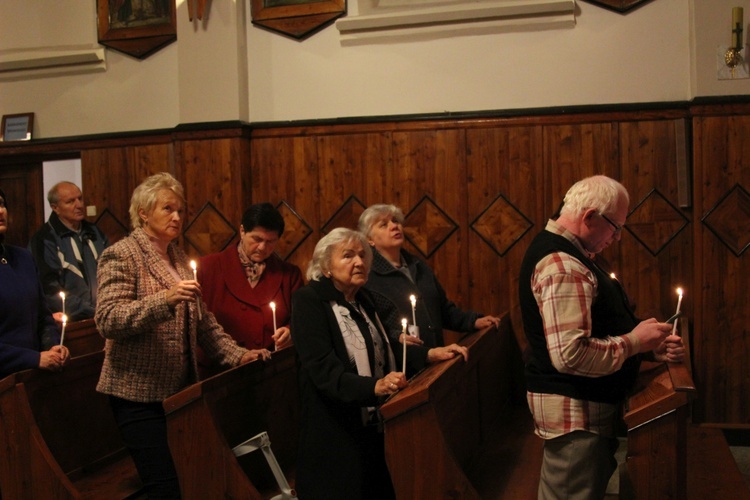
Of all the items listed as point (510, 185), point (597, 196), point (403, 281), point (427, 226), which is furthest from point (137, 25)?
point (597, 196)

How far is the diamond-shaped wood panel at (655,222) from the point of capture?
5434 millimetres

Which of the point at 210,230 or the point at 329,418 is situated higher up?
the point at 210,230

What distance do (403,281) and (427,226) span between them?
187 cm

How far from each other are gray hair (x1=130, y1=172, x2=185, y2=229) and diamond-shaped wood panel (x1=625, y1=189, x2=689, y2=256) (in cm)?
350

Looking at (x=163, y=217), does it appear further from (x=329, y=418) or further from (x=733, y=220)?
(x=733, y=220)

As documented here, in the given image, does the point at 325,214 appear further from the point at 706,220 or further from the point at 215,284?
the point at 706,220

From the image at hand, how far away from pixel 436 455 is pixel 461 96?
3767 millimetres

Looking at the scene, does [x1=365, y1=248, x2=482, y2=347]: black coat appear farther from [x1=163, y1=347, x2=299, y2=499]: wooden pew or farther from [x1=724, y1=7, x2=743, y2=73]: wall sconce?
[x1=724, y1=7, x2=743, y2=73]: wall sconce

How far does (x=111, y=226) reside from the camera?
258 inches

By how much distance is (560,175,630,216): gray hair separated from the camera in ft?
7.64

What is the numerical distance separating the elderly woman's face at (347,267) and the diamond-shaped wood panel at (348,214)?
303 centimetres

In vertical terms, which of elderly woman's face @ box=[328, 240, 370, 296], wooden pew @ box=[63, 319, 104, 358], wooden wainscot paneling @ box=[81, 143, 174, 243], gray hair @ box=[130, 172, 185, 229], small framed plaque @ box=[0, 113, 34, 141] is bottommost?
→ wooden pew @ box=[63, 319, 104, 358]

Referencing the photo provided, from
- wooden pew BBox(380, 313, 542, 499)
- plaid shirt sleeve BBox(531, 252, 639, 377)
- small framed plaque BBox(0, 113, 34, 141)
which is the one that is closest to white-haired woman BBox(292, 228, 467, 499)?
wooden pew BBox(380, 313, 542, 499)

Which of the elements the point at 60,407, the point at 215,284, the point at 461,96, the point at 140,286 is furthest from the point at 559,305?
the point at 461,96
